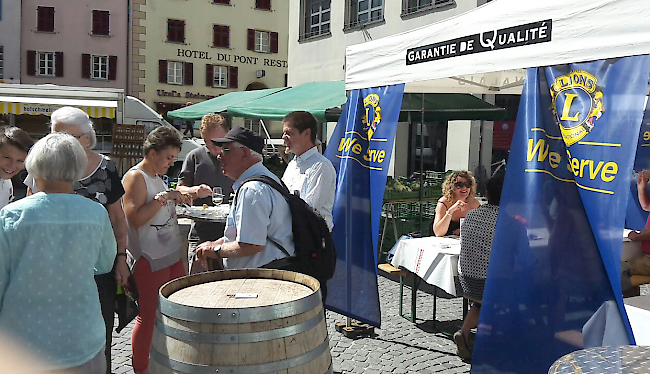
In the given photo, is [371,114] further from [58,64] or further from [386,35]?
[58,64]

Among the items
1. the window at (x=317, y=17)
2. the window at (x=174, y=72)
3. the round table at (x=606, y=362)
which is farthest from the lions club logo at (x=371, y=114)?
the window at (x=174, y=72)

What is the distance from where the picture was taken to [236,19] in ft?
112

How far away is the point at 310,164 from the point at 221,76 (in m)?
30.7

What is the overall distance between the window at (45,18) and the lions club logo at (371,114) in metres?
31.4

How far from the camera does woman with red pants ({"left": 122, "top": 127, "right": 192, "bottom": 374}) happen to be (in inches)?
136

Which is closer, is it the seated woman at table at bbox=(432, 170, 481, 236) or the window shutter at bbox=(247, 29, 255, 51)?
the seated woman at table at bbox=(432, 170, 481, 236)

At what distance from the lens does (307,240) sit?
116 inches

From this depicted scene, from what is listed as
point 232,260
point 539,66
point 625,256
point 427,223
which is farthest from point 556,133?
point 427,223

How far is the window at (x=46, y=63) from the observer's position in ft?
103

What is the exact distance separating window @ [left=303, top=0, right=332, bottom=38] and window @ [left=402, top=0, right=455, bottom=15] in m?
3.46

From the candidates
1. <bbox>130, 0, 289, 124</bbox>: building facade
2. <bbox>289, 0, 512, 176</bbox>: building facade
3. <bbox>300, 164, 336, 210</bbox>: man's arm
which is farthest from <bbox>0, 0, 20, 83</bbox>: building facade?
<bbox>300, 164, 336, 210</bbox>: man's arm

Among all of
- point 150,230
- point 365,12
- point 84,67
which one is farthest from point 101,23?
point 150,230

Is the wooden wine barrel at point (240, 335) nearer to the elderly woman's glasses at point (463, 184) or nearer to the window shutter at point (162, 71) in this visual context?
the elderly woman's glasses at point (463, 184)

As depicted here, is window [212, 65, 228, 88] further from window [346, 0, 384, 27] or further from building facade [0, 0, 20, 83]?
window [346, 0, 384, 27]
